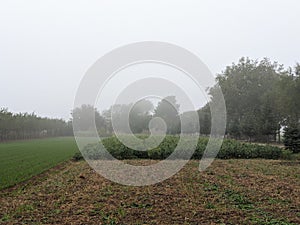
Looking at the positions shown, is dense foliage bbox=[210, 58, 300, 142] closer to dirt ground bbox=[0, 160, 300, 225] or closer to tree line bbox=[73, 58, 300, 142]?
tree line bbox=[73, 58, 300, 142]

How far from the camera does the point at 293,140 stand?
19.2 metres

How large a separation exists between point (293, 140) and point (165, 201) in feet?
48.0

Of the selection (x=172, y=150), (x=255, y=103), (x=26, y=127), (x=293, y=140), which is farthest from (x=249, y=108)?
(x=26, y=127)

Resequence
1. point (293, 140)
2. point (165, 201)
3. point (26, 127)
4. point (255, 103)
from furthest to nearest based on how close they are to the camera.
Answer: point (26, 127) → point (255, 103) → point (293, 140) → point (165, 201)

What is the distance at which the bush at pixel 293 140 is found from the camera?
62.5ft

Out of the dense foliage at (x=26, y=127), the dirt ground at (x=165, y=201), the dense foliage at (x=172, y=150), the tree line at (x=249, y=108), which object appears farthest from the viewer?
the dense foliage at (x=26, y=127)

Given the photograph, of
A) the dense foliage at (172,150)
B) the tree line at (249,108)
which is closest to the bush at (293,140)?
the dense foliage at (172,150)

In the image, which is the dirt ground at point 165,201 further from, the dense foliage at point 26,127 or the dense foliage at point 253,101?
the dense foliage at point 26,127

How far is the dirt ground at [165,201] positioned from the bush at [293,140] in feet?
31.8

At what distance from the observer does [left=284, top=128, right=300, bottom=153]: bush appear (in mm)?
19062

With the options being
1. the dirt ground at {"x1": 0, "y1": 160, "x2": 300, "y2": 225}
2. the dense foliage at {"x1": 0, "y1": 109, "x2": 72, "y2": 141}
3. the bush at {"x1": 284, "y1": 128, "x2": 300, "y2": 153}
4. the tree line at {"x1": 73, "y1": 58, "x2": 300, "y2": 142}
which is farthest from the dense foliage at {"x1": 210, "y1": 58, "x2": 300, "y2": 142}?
the dense foliage at {"x1": 0, "y1": 109, "x2": 72, "y2": 141}

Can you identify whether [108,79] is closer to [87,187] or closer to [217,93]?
[87,187]

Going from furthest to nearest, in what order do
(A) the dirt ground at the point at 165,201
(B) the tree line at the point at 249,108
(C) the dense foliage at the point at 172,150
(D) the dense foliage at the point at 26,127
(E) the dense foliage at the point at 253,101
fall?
(D) the dense foliage at the point at 26,127 < (E) the dense foliage at the point at 253,101 < (B) the tree line at the point at 249,108 < (C) the dense foliage at the point at 172,150 < (A) the dirt ground at the point at 165,201

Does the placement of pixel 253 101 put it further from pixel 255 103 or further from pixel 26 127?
pixel 26 127
